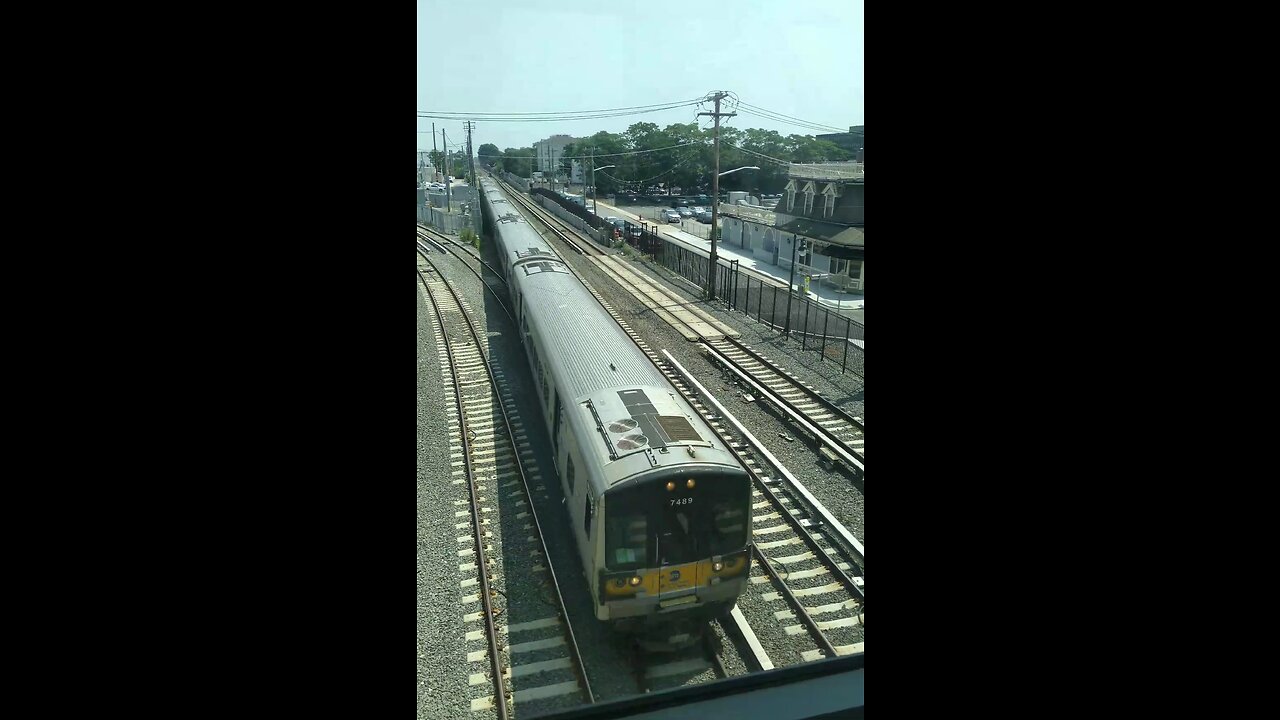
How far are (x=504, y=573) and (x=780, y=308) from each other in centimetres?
712

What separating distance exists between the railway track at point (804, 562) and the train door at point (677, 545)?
0.53 meters

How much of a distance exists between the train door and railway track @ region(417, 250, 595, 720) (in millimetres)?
617

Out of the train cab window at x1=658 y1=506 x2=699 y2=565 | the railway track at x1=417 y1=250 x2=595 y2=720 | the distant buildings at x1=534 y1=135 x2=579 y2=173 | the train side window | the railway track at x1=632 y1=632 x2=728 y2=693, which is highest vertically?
the distant buildings at x1=534 y1=135 x2=579 y2=173

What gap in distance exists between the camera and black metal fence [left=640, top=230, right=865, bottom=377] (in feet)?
29.5

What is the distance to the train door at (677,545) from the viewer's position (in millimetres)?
3984

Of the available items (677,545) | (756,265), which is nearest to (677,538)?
(677,545)

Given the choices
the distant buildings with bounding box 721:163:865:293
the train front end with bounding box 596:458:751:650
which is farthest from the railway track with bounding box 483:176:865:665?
the distant buildings with bounding box 721:163:865:293

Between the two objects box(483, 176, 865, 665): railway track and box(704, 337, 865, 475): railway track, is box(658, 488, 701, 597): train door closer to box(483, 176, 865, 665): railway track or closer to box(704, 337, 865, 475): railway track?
box(483, 176, 865, 665): railway track
